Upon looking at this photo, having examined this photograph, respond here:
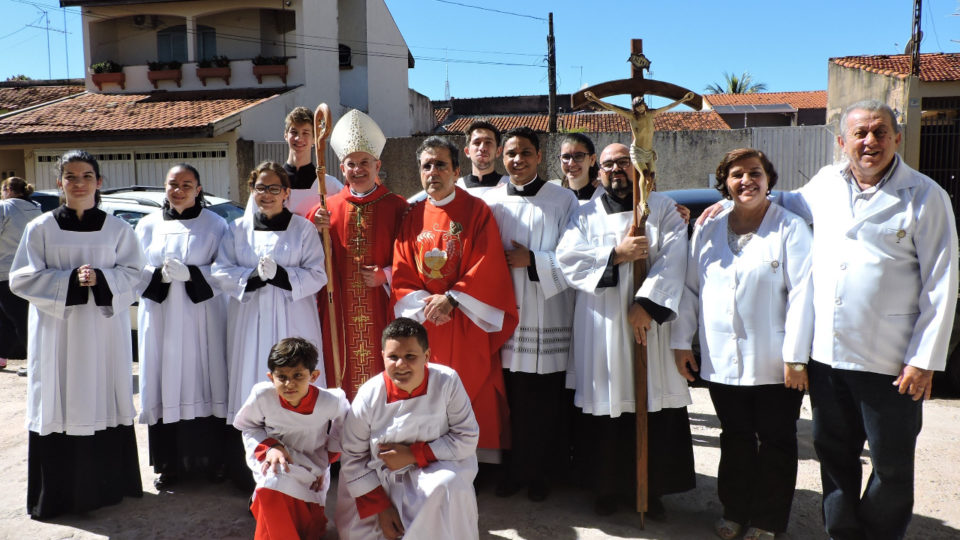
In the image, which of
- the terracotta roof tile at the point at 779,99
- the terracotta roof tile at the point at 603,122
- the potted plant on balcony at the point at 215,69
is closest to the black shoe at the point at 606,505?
the potted plant on balcony at the point at 215,69

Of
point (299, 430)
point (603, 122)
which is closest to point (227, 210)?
point (299, 430)

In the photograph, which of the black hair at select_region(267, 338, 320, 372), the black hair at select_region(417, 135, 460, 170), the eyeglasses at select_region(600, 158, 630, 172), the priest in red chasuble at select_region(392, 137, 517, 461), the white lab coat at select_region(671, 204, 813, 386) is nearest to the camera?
the white lab coat at select_region(671, 204, 813, 386)

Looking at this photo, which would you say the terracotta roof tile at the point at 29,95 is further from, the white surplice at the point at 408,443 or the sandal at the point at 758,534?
the sandal at the point at 758,534

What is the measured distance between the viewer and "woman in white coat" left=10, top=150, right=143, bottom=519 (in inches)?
157

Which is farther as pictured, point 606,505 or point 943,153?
point 943,153

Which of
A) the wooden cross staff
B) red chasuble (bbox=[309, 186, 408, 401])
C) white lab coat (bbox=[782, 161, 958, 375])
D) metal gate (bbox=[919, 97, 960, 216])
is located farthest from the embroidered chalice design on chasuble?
metal gate (bbox=[919, 97, 960, 216])

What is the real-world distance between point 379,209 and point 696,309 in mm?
1967

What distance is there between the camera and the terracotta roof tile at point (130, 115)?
15703 mm

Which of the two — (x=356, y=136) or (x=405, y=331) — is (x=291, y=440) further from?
(x=356, y=136)

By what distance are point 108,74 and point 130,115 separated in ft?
9.52

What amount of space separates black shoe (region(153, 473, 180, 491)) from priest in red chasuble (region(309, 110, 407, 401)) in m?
1.11

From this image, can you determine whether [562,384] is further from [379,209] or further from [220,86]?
[220,86]

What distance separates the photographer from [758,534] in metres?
3.72

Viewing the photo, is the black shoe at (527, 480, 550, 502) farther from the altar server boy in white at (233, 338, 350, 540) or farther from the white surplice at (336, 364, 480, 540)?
the altar server boy in white at (233, 338, 350, 540)
